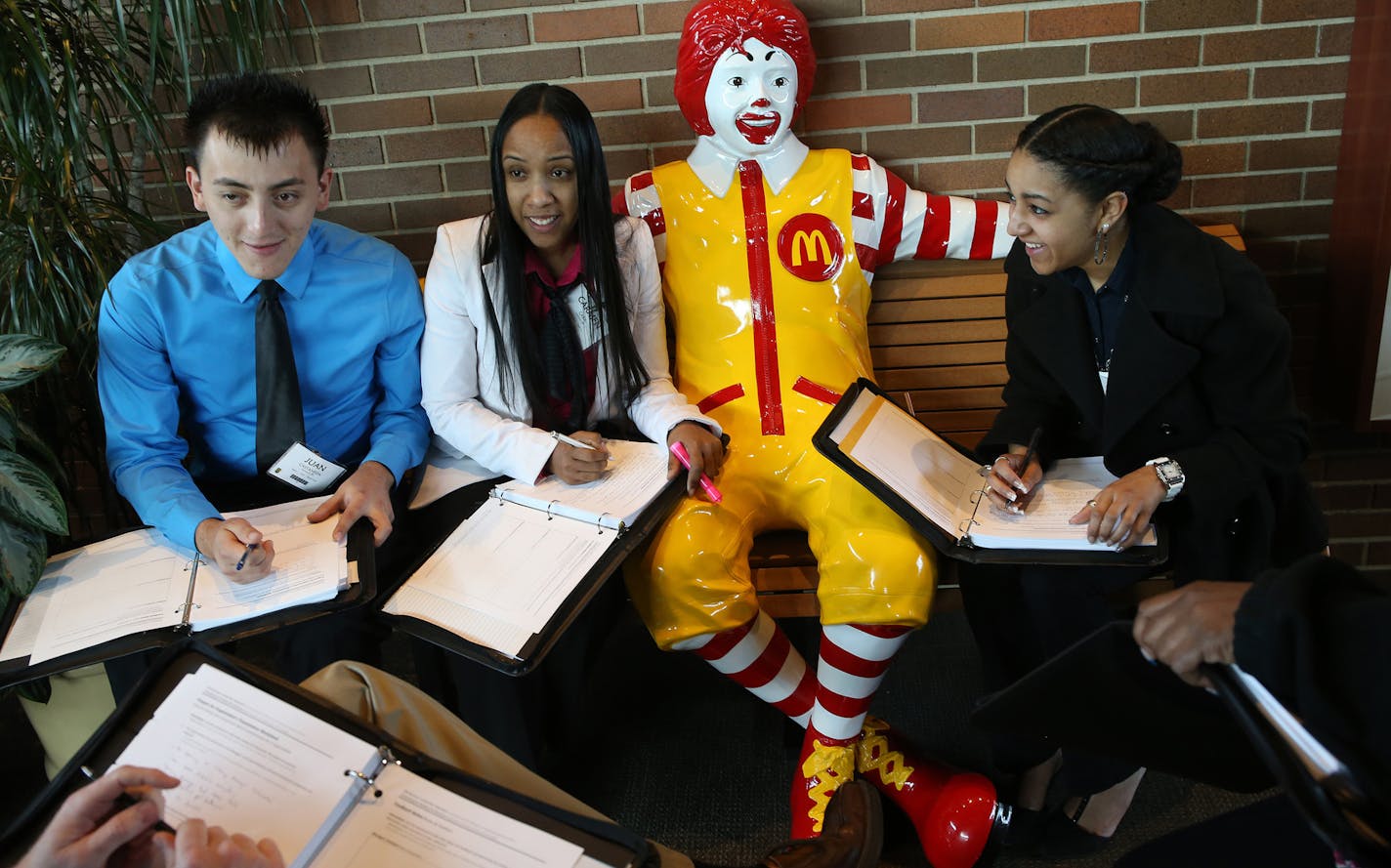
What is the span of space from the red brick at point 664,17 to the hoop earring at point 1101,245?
3.93ft

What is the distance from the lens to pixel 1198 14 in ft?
8.32

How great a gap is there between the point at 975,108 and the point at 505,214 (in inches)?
48.0

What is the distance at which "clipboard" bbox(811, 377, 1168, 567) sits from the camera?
70.1 inches

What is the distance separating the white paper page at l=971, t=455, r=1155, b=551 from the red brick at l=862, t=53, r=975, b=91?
3.50ft

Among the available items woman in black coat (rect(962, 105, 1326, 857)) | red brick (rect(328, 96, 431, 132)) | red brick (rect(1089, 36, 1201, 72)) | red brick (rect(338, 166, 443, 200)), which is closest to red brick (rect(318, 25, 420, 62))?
red brick (rect(328, 96, 431, 132))

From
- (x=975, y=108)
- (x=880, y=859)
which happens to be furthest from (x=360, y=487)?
(x=975, y=108)

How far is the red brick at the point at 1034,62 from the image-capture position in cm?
259

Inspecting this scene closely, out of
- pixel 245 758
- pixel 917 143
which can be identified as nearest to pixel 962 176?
pixel 917 143

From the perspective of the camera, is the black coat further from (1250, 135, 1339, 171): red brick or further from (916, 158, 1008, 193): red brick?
(1250, 135, 1339, 171): red brick

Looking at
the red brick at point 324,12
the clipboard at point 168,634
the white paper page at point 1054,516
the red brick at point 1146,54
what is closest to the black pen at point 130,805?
the clipboard at point 168,634

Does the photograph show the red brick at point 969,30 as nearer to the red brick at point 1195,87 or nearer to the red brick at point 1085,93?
the red brick at point 1085,93

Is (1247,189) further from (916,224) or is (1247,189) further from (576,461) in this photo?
(576,461)

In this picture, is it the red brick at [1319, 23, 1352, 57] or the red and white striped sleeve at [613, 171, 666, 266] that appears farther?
the red brick at [1319, 23, 1352, 57]

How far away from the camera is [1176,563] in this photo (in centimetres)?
191
